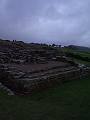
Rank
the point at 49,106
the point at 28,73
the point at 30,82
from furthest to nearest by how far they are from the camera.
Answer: the point at 28,73 < the point at 30,82 < the point at 49,106

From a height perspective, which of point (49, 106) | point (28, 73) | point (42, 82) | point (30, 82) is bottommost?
point (49, 106)

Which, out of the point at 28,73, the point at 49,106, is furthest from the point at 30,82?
the point at 49,106

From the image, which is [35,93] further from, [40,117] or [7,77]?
[40,117]

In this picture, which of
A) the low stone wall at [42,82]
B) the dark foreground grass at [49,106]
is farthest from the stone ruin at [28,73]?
the dark foreground grass at [49,106]

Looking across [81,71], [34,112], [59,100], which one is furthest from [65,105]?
[81,71]

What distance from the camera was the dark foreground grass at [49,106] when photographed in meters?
10.7

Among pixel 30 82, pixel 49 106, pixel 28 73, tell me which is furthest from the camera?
pixel 28 73

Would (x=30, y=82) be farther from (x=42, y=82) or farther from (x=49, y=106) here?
(x=49, y=106)

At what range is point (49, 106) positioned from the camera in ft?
41.1

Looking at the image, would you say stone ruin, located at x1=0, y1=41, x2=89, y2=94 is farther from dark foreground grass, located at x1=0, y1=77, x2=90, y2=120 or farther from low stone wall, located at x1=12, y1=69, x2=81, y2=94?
Answer: dark foreground grass, located at x1=0, y1=77, x2=90, y2=120

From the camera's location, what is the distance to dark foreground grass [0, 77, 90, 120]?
10.7 m

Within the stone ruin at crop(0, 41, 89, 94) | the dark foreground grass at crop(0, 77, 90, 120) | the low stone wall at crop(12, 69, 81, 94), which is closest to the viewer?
the dark foreground grass at crop(0, 77, 90, 120)

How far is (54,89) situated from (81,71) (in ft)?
25.0

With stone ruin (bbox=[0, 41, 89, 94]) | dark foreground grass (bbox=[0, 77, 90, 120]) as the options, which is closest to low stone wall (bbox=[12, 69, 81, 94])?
stone ruin (bbox=[0, 41, 89, 94])
